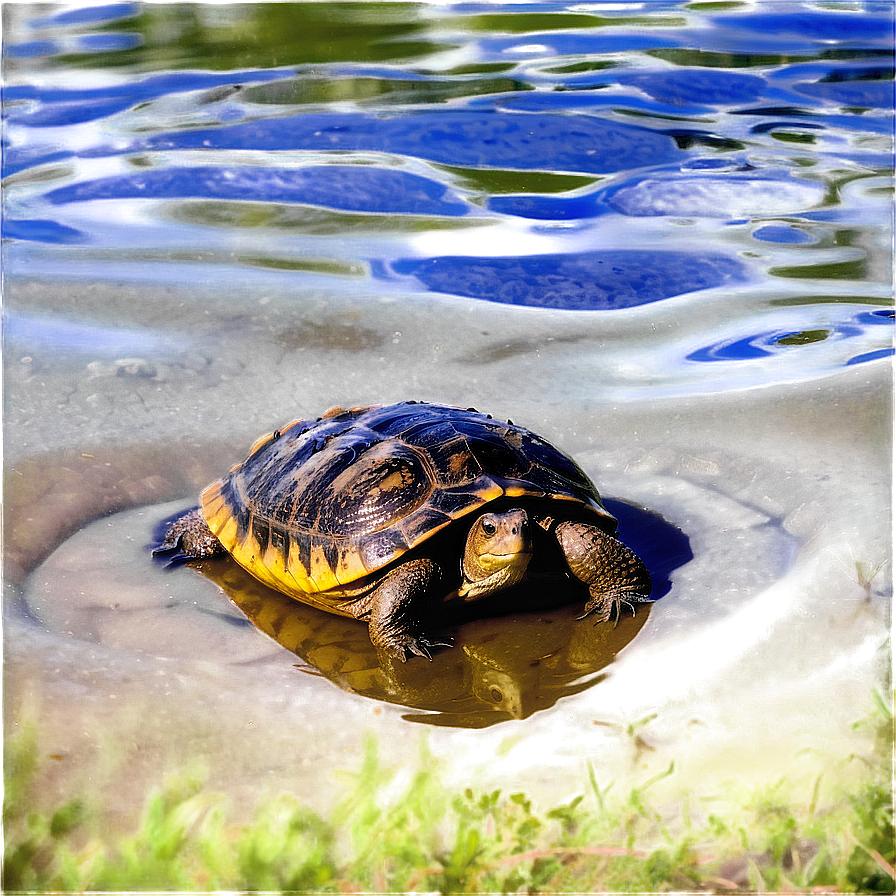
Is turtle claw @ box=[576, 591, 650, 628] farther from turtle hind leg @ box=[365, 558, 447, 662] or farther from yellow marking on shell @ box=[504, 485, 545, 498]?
turtle hind leg @ box=[365, 558, 447, 662]

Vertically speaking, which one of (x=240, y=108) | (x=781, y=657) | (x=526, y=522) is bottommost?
(x=781, y=657)

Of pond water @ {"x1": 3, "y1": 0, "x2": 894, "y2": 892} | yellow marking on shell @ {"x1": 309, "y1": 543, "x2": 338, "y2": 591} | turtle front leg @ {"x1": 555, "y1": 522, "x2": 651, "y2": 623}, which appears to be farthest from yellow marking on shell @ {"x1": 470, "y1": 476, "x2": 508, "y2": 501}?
yellow marking on shell @ {"x1": 309, "y1": 543, "x2": 338, "y2": 591}

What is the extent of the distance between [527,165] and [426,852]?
567cm

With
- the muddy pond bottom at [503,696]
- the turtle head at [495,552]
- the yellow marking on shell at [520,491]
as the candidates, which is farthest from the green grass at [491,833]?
the yellow marking on shell at [520,491]

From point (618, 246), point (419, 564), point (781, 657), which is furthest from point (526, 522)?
point (618, 246)

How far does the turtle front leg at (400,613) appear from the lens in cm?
Answer: 329

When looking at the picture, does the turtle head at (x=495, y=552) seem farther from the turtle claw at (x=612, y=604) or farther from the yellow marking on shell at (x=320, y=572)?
the yellow marking on shell at (x=320, y=572)

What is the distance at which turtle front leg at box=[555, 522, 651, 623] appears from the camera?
3420 millimetres

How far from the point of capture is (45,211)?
662 centimetres

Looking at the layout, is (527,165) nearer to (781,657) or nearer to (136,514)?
(136,514)

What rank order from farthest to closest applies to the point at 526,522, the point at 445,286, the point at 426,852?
the point at 445,286 → the point at 526,522 → the point at 426,852

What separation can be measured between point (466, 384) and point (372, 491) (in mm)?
1602

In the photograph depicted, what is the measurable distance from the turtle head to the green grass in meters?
0.78

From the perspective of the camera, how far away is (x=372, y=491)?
3486mm
